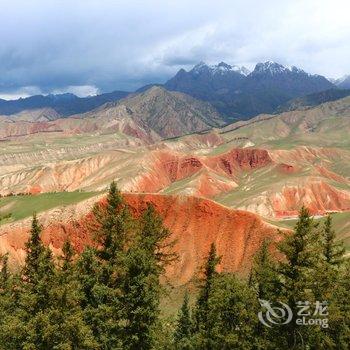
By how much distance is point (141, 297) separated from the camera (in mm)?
28359

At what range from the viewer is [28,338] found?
25.9 metres

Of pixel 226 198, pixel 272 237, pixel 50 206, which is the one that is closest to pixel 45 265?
pixel 272 237

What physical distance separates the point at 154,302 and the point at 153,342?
7.38 feet

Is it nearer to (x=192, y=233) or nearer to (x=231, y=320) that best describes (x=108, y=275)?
(x=231, y=320)

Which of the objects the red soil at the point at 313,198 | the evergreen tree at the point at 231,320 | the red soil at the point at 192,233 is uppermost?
the evergreen tree at the point at 231,320

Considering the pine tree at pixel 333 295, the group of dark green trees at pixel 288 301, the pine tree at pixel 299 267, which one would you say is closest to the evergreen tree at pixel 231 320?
the group of dark green trees at pixel 288 301

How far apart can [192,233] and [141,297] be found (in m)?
52.4

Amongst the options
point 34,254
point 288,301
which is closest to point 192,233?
point 34,254

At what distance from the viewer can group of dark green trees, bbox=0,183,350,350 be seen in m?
24.8

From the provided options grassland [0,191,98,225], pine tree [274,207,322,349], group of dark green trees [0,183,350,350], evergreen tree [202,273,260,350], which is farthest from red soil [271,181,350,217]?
pine tree [274,207,322,349]

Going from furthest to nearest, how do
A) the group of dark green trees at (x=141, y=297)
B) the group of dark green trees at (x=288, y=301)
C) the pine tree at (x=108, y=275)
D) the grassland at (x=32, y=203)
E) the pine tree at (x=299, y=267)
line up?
the grassland at (x=32, y=203) < the pine tree at (x=108, y=275) < the group of dark green trees at (x=141, y=297) < the group of dark green trees at (x=288, y=301) < the pine tree at (x=299, y=267)

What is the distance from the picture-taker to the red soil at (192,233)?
75500mm

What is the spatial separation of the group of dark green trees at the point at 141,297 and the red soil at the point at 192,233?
40.7m

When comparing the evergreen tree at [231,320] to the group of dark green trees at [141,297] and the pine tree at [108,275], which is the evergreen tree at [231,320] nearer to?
the group of dark green trees at [141,297]
